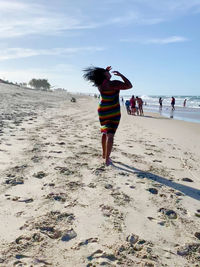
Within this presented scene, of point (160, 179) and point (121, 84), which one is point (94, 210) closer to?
point (160, 179)

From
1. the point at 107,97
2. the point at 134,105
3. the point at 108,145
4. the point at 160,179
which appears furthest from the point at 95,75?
the point at 134,105

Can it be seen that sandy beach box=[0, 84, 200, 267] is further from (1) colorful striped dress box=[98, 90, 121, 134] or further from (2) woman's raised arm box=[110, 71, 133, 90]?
(2) woman's raised arm box=[110, 71, 133, 90]

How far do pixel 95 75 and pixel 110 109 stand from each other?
0.63m

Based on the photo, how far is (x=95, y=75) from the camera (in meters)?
4.05

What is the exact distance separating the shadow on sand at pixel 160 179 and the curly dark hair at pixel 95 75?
1.48m

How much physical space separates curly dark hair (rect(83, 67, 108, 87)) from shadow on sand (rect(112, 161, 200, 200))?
1478 mm

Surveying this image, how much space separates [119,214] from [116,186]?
760mm

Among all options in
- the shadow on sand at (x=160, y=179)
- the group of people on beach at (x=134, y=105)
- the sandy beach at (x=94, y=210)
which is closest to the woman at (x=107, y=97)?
the shadow on sand at (x=160, y=179)

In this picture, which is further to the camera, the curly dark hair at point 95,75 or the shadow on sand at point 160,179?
the curly dark hair at point 95,75

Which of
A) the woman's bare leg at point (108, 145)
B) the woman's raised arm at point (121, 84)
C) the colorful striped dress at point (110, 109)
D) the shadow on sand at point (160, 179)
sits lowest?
the shadow on sand at point (160, 179)

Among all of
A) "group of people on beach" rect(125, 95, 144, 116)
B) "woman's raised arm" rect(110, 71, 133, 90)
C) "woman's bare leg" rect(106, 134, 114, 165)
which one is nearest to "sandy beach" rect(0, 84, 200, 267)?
"woman's bare leg" rect(106, 134, 114, 165)

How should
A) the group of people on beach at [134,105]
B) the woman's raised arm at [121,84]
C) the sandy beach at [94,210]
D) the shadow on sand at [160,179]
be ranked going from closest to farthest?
the sandy beach at [94,210], the shadow on sand at [160,179], the woman's raised arm at [121,84], the group of people on beach at [134,105]

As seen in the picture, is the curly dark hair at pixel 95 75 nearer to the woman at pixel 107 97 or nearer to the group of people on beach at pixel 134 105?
the woman at pixel 107 97

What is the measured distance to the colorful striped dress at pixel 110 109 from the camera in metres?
4.09
